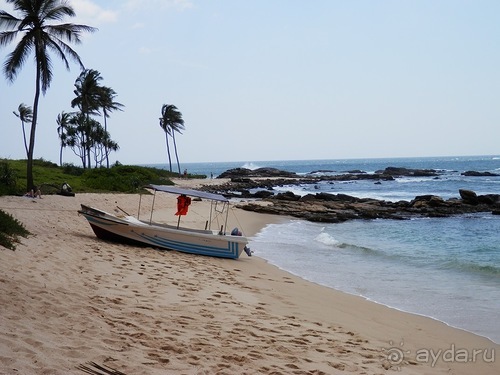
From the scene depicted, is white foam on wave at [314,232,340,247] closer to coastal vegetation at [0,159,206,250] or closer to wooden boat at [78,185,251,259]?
wooden boat at [78,185,251,259]

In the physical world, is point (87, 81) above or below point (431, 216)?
above

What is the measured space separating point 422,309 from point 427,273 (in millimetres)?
4662

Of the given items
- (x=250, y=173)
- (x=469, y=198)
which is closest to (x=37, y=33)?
(x=469, y=198)

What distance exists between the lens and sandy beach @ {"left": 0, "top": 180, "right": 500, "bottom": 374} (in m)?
5.71

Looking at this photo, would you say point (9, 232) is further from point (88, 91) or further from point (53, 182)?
point (88, 91)

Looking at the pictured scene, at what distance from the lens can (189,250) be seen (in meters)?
15.6

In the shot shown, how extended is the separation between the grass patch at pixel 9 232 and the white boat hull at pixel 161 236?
2790mm

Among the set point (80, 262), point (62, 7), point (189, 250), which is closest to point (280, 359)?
point (80, 262)

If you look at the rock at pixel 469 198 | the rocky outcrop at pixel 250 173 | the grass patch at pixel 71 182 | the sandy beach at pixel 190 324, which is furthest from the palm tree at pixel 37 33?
the rocky outcrop at pixel 250 173

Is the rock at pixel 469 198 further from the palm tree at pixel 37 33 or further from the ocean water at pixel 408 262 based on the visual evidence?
the palm tree at pixel 37 33

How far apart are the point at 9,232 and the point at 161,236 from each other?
4659 millimetres

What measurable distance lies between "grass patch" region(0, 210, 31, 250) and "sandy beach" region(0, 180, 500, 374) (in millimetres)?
217

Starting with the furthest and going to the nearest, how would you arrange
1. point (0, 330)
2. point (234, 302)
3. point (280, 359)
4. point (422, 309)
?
point (422, 309) → point (234, 302) → point (280, 359) → point (0, 330)

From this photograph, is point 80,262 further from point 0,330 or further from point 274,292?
point 0,330
